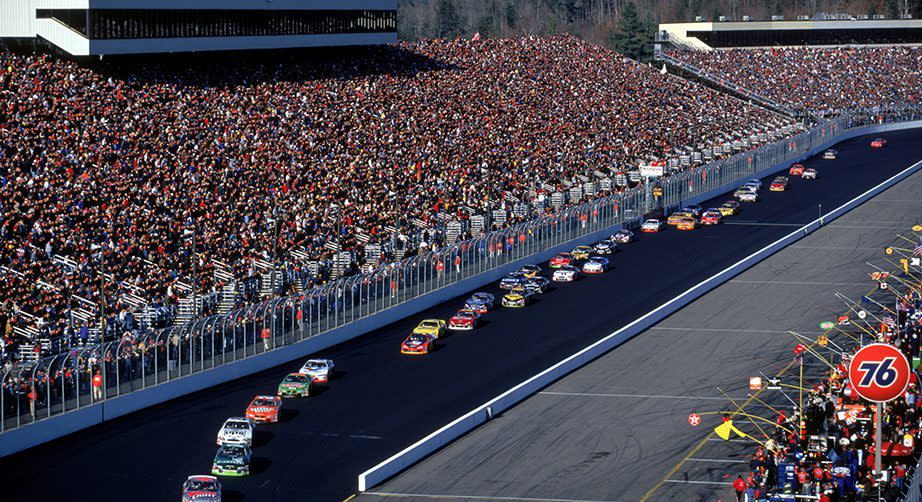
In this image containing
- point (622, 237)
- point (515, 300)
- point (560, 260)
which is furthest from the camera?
point (622, 237)

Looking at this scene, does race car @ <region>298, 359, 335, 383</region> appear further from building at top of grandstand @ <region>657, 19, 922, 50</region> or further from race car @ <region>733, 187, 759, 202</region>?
building at top of grandstand @ <region>657, 19, 922, 50</region>

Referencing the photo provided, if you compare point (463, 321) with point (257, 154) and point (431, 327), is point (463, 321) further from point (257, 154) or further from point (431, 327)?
point (257, 154)

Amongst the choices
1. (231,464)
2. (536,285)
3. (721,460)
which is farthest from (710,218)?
(231,464)

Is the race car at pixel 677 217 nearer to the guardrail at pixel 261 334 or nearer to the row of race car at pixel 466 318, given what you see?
the row of race car at pixel 466 318

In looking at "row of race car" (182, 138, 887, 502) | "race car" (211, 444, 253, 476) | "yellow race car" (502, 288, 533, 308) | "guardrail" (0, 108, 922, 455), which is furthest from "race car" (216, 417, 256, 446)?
"yellow race car" (502, 288, 533, 308)

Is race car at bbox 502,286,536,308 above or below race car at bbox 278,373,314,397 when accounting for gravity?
above

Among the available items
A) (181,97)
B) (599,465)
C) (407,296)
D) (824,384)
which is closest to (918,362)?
(824,384)
